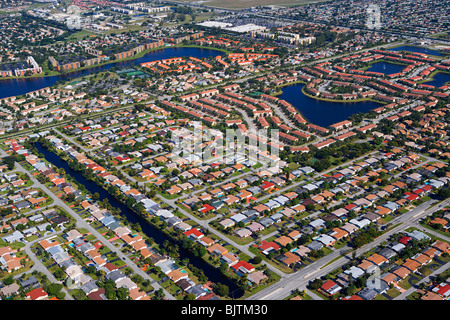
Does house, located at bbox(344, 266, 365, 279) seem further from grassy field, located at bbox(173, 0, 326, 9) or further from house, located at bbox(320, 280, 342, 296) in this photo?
grassy field, located at bbox(173, 0, 326, 9)

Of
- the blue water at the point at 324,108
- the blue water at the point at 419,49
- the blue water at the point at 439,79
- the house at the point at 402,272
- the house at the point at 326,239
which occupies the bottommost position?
the house at the point at 402,272

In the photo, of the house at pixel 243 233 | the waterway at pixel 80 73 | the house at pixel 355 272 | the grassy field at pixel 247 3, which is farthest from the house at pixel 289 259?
the grassy field at pixel 247 3

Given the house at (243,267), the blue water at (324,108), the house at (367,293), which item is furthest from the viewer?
the blue water at (324,108)

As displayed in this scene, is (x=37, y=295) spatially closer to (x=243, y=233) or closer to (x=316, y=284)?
(x=243, y=233)

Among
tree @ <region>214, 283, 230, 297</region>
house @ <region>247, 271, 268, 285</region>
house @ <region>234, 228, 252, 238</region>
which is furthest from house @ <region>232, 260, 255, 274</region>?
house @ <region>234, 228, 252, 238</region>

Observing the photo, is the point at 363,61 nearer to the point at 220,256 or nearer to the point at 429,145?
the point at 429,145

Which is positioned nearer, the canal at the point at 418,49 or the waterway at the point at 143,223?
the waterway at the point at 143,223

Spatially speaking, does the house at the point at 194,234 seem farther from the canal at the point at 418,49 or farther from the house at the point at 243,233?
the canal at the point at 418,49
